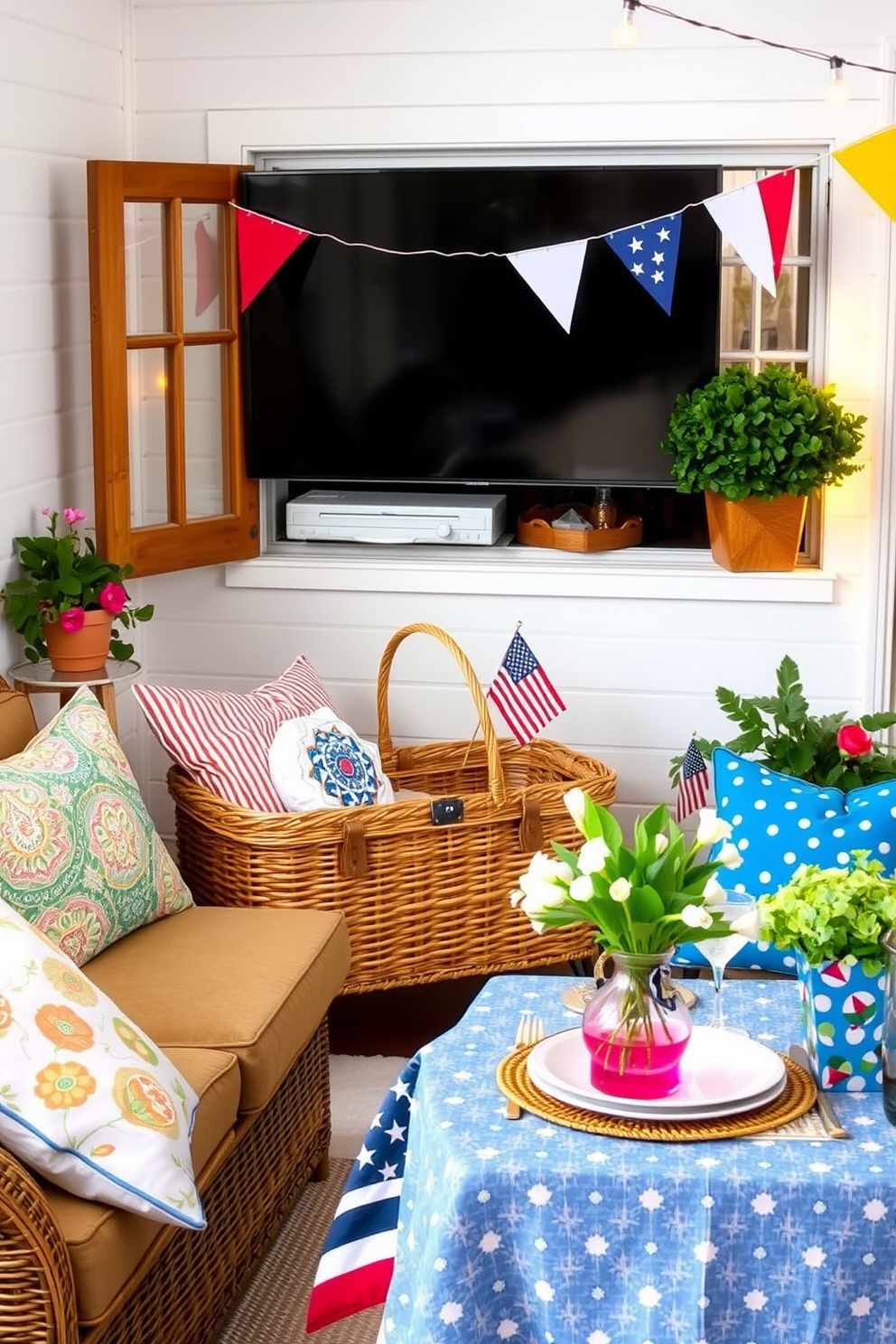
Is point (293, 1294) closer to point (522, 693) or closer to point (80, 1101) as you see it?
point (80, 1101)

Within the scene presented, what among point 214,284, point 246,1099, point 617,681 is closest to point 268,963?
point 246,1099

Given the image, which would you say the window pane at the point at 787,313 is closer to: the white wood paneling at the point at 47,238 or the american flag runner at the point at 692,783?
the american flag runner at the point at 692,783

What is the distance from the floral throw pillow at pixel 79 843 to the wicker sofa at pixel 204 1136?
8 centimetres

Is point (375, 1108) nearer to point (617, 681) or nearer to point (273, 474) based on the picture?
point (617, 681)

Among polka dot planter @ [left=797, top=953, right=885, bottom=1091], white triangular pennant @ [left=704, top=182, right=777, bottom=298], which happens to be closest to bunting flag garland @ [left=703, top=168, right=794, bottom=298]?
white triangular pennant @ [left=704, top=182, right=777, bottom=298]

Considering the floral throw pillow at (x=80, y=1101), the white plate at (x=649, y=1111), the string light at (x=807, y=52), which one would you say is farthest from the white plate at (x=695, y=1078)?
the string light at (x=807, y=52)

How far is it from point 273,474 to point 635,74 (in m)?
1.30

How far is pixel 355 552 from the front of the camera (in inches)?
165

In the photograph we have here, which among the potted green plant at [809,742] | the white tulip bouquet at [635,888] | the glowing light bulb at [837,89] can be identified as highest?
the glowing light bulb at [837,89]

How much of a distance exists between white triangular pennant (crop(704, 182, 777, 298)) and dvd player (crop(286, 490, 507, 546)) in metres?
0.88

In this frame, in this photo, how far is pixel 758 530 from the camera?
3.85m

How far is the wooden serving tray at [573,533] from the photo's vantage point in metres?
4.05

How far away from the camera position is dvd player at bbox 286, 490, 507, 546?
4090 mm

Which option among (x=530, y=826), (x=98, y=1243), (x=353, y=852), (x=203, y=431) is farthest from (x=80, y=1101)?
(x=203, y=431)
